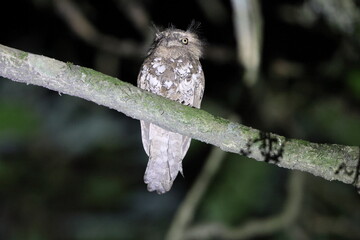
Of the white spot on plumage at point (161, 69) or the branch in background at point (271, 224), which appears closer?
the white spot on plumage at point (161, 69)

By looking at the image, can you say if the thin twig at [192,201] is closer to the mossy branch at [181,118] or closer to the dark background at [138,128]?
the dark background at [138,128]

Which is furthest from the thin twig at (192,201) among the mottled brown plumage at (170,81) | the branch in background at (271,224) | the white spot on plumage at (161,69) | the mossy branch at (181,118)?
the mossy branch at (181,118)

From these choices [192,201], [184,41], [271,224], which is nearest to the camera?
[184,41]

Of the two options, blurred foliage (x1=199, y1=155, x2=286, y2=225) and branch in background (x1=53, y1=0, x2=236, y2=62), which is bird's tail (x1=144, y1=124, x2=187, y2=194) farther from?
branch in background (x1=53, y1=0, x2=236, y2=62)

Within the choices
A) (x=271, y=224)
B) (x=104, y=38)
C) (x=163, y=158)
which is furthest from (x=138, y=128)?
(x=163, y=158)

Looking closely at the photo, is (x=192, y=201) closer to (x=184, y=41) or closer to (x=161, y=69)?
(x=161, y=69)

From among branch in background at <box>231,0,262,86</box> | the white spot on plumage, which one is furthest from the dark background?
the white spot on plumage
